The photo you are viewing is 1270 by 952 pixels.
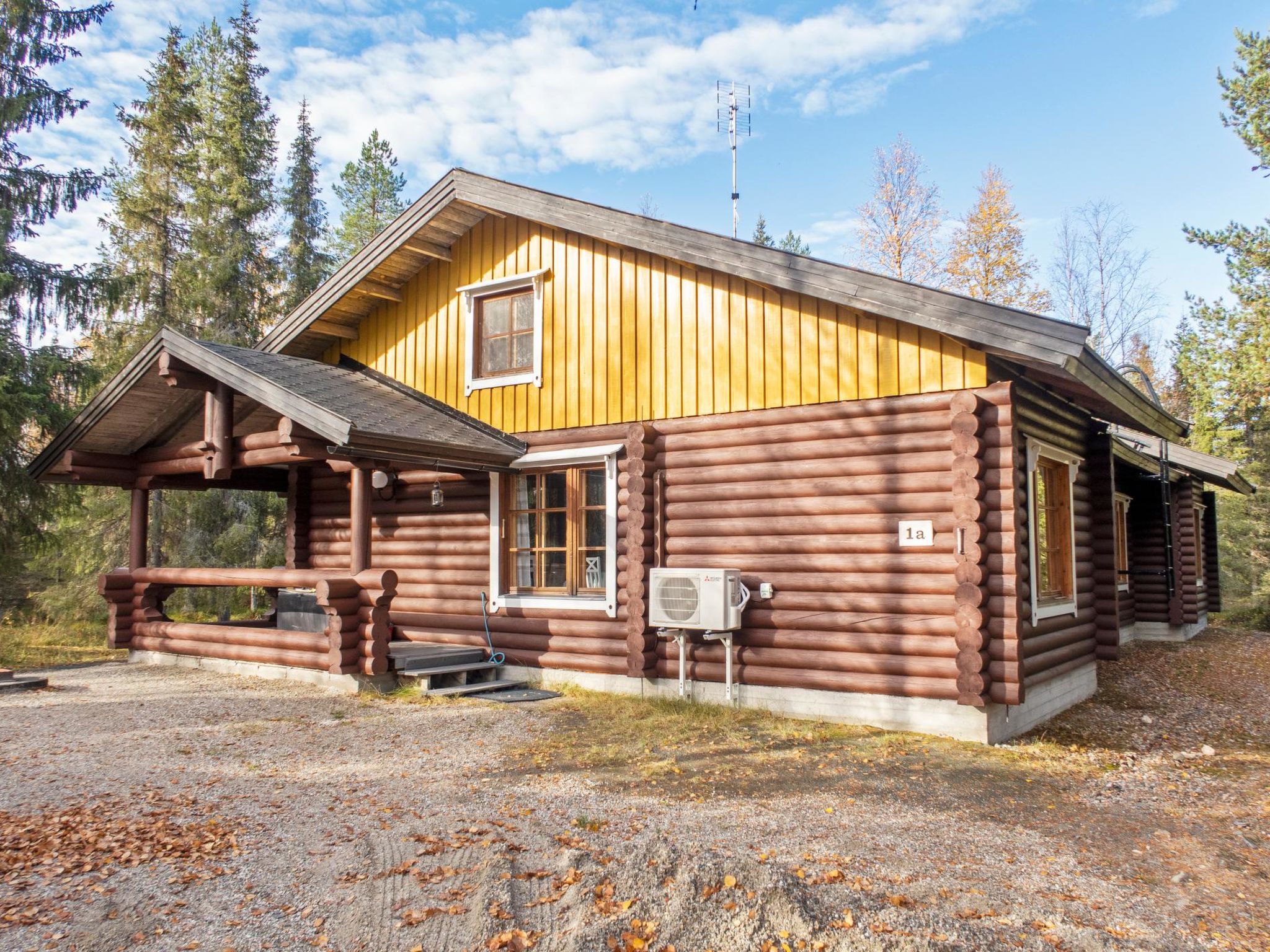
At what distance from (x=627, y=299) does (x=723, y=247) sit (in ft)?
4.91

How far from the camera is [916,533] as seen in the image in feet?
25.1

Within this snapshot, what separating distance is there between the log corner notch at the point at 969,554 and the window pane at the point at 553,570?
182 inches

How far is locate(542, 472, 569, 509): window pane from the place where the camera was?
10172mm

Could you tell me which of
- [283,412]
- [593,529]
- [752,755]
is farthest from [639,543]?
[283,412]

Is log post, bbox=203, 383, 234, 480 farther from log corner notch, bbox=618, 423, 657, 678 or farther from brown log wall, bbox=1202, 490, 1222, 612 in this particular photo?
brown log wall, bbox=1202, 490, 1222, 612

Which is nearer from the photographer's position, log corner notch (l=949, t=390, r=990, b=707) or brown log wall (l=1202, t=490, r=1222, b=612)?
log corner notch (l=949, t=390, r=990, b=707)

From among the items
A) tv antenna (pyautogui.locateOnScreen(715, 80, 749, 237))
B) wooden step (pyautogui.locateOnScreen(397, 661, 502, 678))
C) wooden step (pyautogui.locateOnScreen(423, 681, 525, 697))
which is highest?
tv antenna (pyautogui.locateOnScreen(715, 80, 749, 237))

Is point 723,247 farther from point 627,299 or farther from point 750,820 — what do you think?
point 750,820

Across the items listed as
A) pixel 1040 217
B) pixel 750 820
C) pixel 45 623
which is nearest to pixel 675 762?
pixel 750 820

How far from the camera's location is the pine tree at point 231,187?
20.4 meters

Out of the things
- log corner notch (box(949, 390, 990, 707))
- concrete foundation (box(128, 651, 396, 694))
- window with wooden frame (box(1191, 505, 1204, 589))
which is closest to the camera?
log corner notch (box(949, 390, 990, 707))

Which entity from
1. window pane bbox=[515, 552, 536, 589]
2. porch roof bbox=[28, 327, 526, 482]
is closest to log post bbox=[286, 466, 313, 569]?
porch roof bbox=[28, 327, 526, 482]

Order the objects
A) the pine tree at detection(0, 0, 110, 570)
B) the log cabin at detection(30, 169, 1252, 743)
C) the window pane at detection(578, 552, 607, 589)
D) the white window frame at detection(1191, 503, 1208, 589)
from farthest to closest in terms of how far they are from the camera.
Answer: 1. the white window frame at detection(1191, 503, 1208, 589)
2. the pine tree at detection(0, 0, 110, 570)
3. the window pane at detection(578, 552, 607, 589)
4. the log cabin at detection(30, 169, 1252, 743)

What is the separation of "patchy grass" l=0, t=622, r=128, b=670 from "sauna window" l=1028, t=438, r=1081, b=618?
43.2 ft
